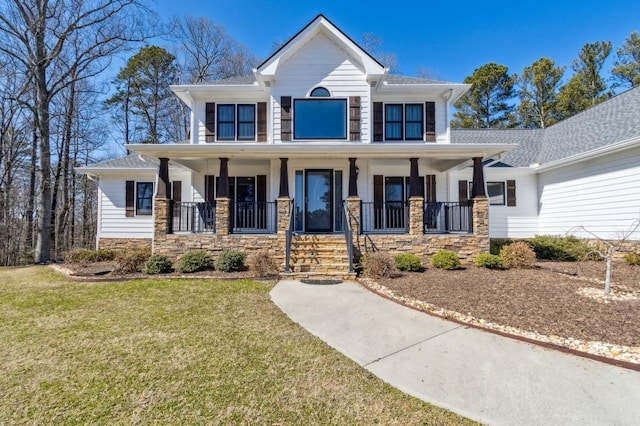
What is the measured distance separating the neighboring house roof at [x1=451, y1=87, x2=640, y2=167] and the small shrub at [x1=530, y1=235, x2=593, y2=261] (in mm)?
3075

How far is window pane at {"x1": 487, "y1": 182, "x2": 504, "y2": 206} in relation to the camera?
1302 centimetres

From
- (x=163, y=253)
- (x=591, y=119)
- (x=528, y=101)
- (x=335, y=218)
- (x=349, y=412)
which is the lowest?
(x=349, y=412)

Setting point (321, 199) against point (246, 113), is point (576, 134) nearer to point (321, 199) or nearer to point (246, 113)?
point (321, 199)

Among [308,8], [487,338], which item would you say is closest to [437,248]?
[487,338]

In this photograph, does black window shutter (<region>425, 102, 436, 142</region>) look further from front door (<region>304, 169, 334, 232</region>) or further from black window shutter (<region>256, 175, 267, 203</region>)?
black window shutter (<region>256, 175, 267, 203</region>)

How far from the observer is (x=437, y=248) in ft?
30.4

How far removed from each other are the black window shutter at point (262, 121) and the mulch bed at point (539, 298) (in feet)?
22.9

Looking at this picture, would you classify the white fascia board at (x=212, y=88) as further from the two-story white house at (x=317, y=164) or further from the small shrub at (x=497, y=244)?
the small shrub at (x=497, y=244)

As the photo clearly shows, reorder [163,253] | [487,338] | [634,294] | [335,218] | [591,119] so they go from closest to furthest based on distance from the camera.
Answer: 1. [487,338]
2. [634,294]
3. [163,253]
4. [335,218]
5. [591,119]

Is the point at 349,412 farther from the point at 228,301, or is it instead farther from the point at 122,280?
the point at 122,280

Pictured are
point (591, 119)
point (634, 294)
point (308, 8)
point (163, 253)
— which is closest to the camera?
point (634, 294)

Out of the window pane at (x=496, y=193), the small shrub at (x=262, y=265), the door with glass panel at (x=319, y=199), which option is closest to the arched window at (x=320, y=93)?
the door with glass panel at (x=319, y=199)

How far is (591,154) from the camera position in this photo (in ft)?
33.0

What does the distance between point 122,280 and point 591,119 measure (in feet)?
58.4
